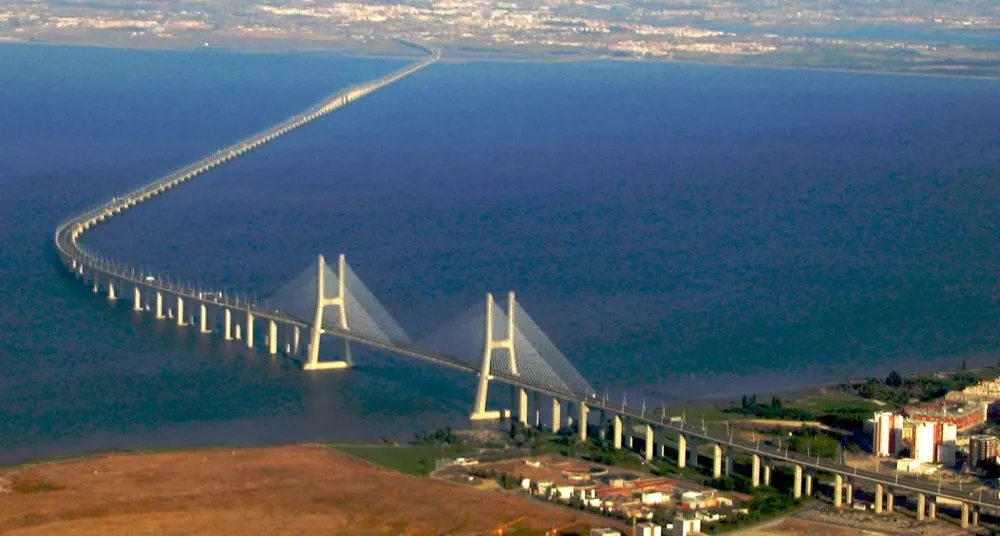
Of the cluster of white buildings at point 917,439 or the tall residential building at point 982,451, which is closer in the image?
the tall residential building at point 982,451

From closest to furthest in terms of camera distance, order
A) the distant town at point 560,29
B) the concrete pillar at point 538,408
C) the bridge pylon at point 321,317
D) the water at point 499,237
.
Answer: the concrete pillar at point 538,408, the water at point 499,237, the bridge pylon at point 321,317, the distant town at point 560,29

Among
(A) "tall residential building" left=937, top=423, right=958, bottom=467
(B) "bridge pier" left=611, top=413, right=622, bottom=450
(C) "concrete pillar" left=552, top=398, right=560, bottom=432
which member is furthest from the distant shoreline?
(A) "tall residential building" left=937, top=423, right=958, bottom=467

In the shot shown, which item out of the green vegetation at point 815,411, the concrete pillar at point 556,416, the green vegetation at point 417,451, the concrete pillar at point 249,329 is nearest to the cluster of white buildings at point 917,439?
the green vegetation at point 815,411

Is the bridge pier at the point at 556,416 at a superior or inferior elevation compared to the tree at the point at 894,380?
superior

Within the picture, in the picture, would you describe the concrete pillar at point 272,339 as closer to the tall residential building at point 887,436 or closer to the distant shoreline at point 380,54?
the tall residential building at point 887,436

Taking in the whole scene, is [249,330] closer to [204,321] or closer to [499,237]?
[204,321]

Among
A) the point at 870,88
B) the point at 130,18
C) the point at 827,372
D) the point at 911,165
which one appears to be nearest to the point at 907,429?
the point at 827,372
